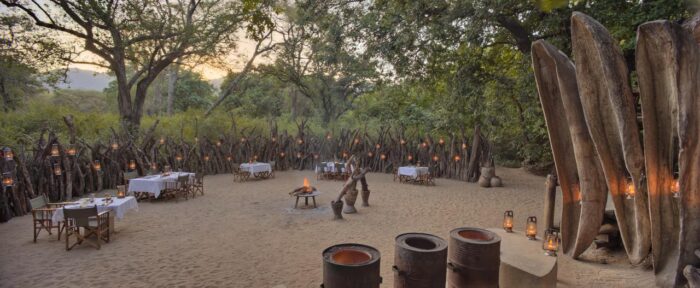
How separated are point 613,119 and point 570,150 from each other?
3.27 feet

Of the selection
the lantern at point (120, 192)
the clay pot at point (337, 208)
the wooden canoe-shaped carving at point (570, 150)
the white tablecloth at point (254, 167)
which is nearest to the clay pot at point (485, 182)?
the clay pot at point (337, 208)

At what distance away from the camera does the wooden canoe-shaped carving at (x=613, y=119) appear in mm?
4062

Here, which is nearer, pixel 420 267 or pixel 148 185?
pixel 420 267

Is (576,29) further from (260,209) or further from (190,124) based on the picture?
(190,124)

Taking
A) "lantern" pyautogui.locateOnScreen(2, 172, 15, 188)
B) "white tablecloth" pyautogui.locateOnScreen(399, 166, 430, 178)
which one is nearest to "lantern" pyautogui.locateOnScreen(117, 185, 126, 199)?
"lantern" pyautogui.locateOnScreen(2, 172, 15, 188)

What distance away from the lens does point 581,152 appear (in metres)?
4.82

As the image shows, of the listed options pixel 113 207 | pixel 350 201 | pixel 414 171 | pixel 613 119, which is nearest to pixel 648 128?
pixel 613 119

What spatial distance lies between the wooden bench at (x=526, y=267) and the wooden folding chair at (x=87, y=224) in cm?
654

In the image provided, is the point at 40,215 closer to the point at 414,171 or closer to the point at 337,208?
the point at 337,208

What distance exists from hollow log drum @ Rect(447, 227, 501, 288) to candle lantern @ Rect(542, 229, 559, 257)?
0.96 metres

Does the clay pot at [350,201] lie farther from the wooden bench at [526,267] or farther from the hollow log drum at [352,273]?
the hollow log drum at [352,273]

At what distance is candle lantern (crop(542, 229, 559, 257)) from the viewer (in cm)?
446

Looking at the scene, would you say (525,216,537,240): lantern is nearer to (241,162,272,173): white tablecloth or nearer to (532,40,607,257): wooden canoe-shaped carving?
(532,40,607,257): wooden canoe-shaped carving

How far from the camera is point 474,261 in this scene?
3.87 metres
